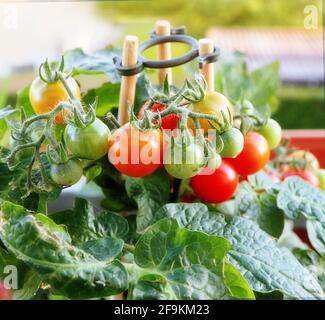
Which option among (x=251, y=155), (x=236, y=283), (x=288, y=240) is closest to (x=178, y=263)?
(x=236, y=283)

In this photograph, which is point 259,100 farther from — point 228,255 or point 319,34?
point 319,34

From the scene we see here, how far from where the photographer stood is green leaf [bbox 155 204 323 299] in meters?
0.50

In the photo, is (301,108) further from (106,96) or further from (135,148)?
(135,148)

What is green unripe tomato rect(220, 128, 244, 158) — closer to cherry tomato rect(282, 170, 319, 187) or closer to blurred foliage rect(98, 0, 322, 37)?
cherry tomato rect(282, 170, 319, 187)

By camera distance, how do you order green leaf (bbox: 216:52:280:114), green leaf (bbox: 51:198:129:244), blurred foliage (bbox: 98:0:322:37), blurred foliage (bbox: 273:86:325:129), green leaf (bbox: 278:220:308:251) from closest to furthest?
green leaf (bbox: 51:198:129:244)
green leaf (bbox: 278:220:308:251)
green leaf (bbox: 216:52:280:114)
blurred foliage (bbox: 273:86:325:129)
blurred foliage (bbox: 98:0:322:37)

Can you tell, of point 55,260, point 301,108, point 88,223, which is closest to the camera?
point 55,260

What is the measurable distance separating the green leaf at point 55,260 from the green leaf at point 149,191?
11cm

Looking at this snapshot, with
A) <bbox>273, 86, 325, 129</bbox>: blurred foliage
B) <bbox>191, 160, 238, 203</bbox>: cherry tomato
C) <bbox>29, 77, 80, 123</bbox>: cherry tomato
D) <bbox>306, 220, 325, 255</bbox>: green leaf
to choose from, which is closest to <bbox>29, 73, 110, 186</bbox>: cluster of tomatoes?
<bbox>29, 77, 80, 123</bbox>: cherry tomato

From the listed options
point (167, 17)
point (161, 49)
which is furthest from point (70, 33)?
point (161, 49)

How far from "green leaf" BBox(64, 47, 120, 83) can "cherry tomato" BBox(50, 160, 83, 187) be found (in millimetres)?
158

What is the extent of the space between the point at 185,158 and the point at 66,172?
0.09 meters

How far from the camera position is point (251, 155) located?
58cm

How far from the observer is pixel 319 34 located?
253 centimetres

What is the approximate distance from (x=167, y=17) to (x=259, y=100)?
6.60 feet
